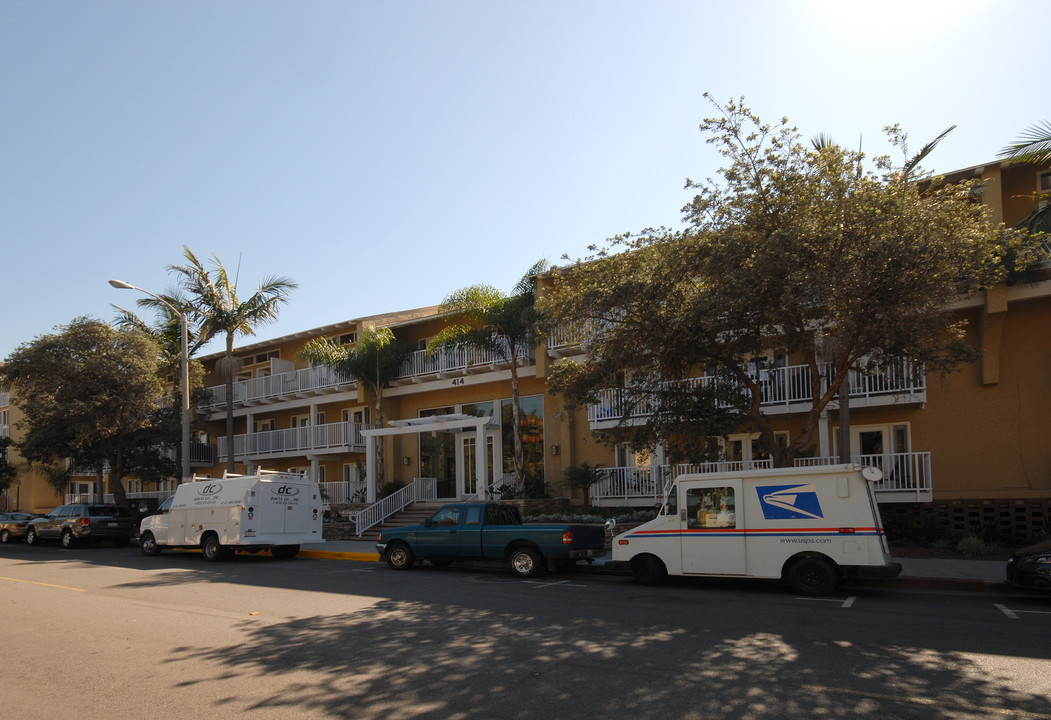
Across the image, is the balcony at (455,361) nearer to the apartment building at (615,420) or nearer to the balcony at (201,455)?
the apartment building at (615,420)

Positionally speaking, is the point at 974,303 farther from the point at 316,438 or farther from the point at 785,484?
the point at 316,438

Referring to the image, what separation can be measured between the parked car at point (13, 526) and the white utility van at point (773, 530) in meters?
24.6

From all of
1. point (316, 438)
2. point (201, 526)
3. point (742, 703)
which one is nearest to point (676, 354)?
point (742, 703)

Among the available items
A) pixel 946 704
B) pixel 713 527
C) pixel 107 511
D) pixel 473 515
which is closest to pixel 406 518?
pixel 473 515

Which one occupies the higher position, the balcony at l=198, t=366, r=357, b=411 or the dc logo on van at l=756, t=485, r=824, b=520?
the balcony at l=198, t=366, r=357, b=411

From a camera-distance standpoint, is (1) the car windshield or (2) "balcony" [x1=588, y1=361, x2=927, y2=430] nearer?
(2) "balcony" [x1=588, y1=361, x2=927, y2=430]

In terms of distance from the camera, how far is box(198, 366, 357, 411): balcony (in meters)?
29.7

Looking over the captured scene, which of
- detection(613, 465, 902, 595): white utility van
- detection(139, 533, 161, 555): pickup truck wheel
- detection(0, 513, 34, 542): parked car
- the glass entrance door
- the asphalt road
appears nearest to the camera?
the asphalt road

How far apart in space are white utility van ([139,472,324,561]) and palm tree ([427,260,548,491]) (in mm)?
6113

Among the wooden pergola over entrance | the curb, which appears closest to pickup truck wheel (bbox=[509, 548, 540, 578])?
the curb

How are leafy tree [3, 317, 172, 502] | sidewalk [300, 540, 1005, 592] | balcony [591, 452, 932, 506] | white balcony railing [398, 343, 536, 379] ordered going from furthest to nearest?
leafy tree [3, 317, 172, 502] < white balcony railing [398, 343, 536, 379] < balcony [591, 452, 932, 506] < sidewalk [300, 540, 1005, 592]

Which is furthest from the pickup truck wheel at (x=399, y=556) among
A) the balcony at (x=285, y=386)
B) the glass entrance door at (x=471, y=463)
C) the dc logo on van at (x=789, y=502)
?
the balcony at (x=285, y=386)

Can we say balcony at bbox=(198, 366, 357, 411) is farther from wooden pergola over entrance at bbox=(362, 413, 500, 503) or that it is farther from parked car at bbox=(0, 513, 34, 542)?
parked car at bbox=(0, 513, 34, 542)

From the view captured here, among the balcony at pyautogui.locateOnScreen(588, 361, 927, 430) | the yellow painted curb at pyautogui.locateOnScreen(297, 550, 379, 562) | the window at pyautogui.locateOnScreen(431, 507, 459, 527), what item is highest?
the balcony at pyautogui.locateOnScreen(588, 361, 927, 430)
